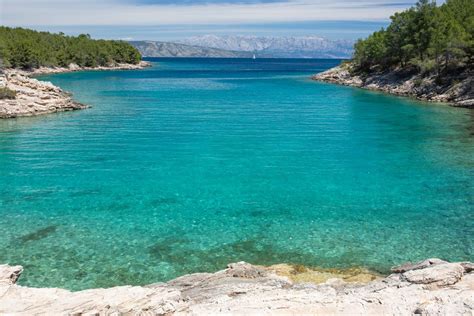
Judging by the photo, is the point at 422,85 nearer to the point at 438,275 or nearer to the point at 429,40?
the point at 429,40

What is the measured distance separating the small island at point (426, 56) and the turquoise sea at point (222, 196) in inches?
1225

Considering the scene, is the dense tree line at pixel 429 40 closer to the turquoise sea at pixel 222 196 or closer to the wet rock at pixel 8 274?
the turquoise sea at pixel 222 196

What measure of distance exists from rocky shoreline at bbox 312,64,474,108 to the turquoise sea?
79.7 ft

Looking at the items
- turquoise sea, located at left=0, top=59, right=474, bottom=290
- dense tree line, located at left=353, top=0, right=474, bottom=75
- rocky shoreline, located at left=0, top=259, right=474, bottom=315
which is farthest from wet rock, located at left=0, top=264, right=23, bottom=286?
dense tree line, located at left=353, top=0, right=474, bottom=75

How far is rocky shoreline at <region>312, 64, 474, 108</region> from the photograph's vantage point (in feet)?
271

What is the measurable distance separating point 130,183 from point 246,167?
1018cm

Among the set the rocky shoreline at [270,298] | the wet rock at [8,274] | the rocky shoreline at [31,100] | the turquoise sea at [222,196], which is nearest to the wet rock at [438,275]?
the rocky shoreline at [270,298]

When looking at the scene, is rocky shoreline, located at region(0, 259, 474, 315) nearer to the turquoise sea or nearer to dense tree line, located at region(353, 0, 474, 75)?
the turquoise sea

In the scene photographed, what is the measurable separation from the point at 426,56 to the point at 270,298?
331 feet

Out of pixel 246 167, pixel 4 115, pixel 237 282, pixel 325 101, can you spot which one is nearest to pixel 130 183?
pixel 246 167

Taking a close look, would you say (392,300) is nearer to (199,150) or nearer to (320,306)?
(320,306)

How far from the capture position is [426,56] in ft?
335

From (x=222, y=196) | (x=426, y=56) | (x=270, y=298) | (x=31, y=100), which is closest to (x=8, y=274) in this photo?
(x=270, y=298)

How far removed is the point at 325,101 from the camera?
88.5m
